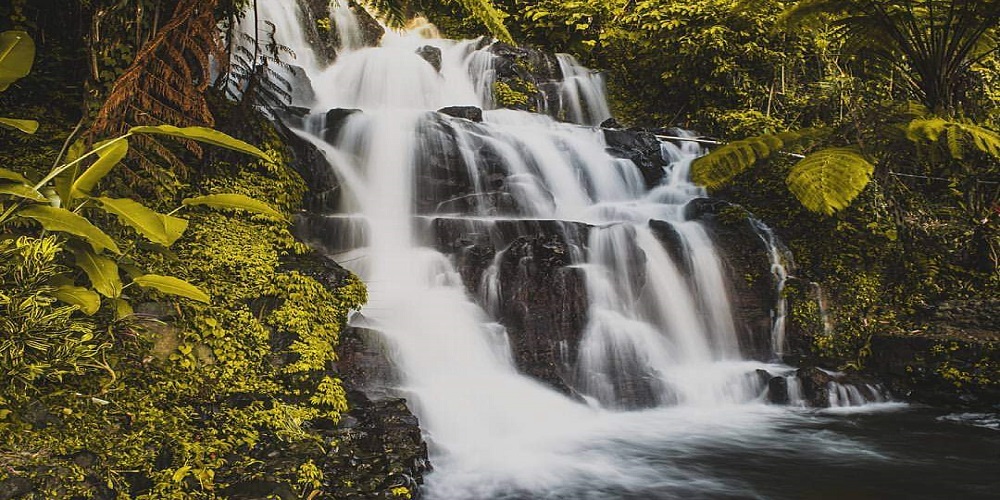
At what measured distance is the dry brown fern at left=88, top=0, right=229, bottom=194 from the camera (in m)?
3.45

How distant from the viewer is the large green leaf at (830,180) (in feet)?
17.0

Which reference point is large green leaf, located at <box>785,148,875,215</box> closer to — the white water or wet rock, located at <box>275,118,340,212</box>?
the white water

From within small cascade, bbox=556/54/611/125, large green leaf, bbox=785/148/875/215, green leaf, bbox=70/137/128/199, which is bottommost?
green leaf, bbox=70/137/128/199

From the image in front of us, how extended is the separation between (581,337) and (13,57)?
4210mm

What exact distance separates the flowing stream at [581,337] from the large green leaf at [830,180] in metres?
1.61

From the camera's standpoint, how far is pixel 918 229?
6980 millimetres

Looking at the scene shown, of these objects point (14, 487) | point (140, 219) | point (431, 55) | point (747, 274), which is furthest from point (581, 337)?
point (431, 55)

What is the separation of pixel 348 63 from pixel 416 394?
27.4 ft

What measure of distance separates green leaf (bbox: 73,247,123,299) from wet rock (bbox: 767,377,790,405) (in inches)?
197

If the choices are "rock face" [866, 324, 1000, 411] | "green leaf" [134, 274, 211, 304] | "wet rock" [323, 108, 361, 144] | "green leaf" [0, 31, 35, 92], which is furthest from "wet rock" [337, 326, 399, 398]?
"rock face" [866, 324, 1000, 411]

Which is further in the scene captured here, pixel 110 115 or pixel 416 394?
pixel 416 394

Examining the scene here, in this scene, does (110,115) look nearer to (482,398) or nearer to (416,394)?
(416,394)

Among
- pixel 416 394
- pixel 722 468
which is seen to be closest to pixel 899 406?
pixel 722 468

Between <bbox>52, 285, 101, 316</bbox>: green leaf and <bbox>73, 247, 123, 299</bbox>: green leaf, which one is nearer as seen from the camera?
<bbox>52, 285, 101, 316</bbox>: green leaf
